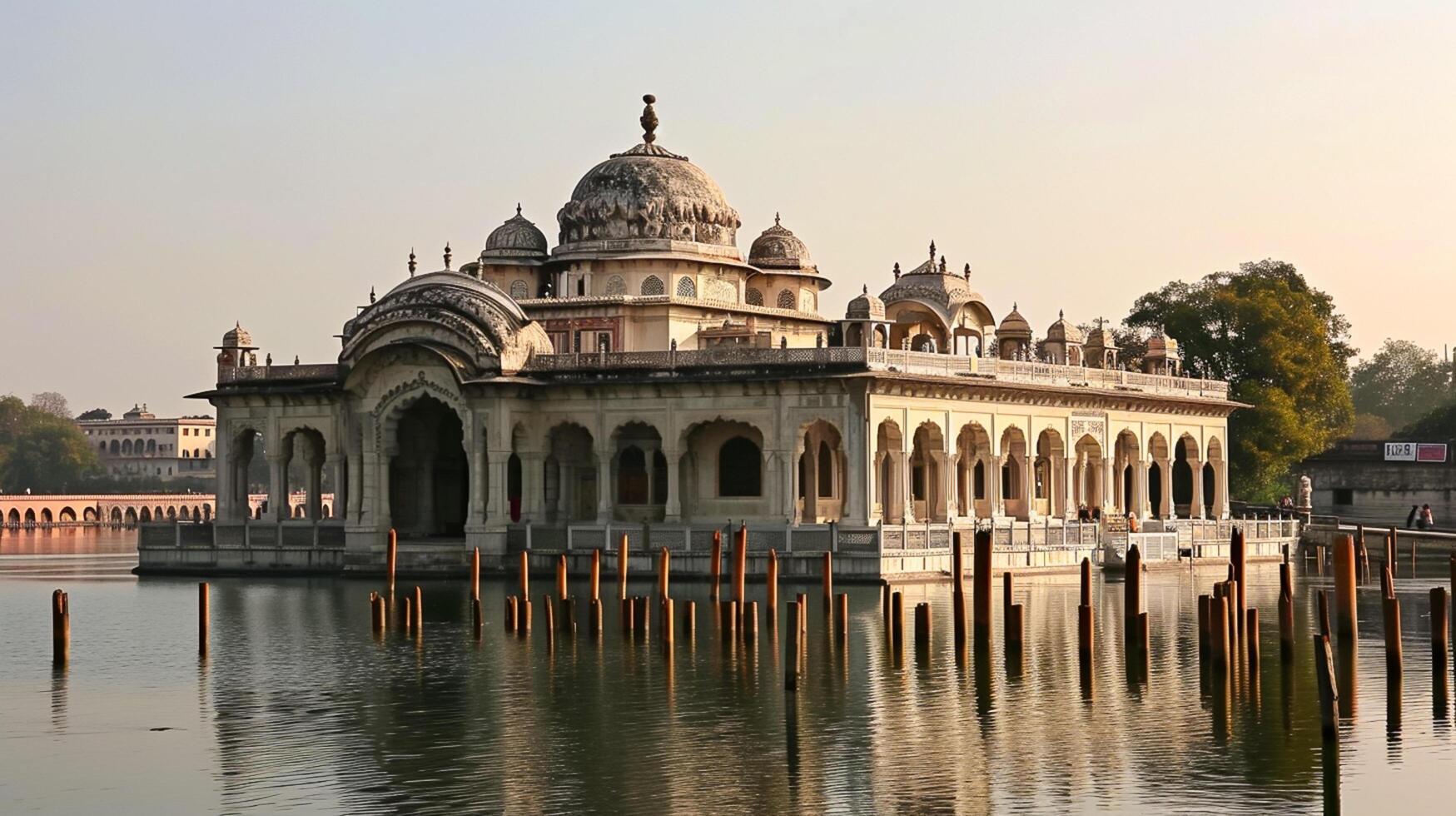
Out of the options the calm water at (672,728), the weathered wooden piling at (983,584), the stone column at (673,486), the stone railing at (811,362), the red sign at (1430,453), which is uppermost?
the stone railing at (811,362)

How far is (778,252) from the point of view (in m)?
63.8

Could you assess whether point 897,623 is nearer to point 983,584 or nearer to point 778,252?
point 983,584

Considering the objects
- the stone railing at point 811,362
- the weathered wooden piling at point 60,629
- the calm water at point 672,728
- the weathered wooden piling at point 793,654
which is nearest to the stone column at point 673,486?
the stone railing at point 811,362

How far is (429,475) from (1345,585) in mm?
30815

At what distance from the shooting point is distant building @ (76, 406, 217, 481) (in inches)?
6875

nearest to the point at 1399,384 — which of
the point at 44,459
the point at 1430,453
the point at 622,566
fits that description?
the point at 1430,453

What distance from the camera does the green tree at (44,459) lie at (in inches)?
5974

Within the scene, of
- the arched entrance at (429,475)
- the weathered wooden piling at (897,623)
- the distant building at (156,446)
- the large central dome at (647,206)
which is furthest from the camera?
the distant building at (156,446)

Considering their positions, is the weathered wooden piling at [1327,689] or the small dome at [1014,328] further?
the small dome at [1014,328]

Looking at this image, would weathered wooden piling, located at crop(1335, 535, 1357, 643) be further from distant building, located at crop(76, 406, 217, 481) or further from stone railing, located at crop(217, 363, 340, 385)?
distant building, located at crop(76, 406, 217, 481)

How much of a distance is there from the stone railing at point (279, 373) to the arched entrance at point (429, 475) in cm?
211

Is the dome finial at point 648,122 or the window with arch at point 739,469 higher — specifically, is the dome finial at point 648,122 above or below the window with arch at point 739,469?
above

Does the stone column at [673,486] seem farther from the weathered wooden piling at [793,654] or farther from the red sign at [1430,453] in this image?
the red sign at [1430,453]

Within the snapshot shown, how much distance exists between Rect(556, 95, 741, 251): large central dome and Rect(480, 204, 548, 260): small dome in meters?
1.01
